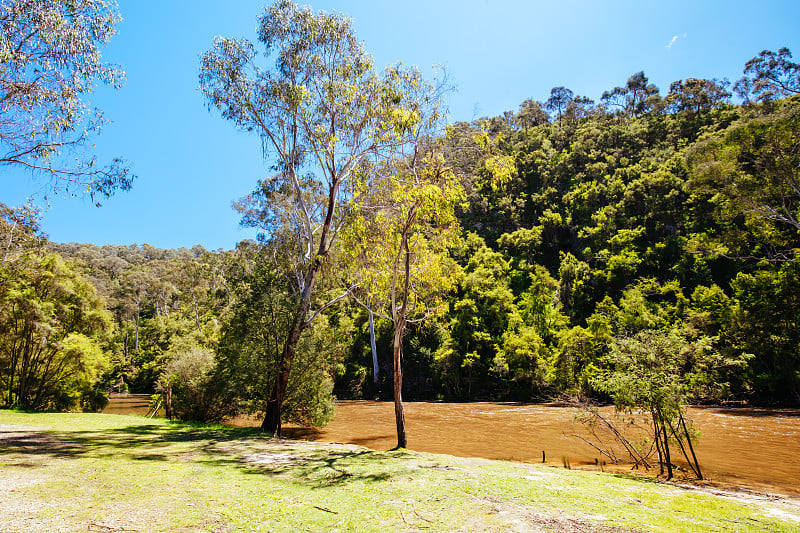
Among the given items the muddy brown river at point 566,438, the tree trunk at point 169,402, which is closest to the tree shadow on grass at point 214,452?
the muddy brown river at point 566,438

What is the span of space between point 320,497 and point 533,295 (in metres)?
39.7

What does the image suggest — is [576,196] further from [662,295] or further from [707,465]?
[707,465]

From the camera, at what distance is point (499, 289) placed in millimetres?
38281

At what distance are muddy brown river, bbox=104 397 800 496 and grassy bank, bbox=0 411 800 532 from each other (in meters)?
3.06

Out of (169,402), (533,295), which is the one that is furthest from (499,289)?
(169,402)

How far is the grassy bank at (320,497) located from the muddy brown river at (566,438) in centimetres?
306

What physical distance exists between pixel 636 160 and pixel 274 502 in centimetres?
6120

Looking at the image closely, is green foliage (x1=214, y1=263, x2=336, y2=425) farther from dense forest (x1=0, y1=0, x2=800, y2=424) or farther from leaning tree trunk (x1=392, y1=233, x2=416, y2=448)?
leaning tree trunk (x1=392, y1=233, x2=416, y2=448)

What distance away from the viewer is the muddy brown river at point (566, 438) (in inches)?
368

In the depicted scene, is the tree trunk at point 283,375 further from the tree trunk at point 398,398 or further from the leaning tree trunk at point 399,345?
the tree trunk at point 398,398

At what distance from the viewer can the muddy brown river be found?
9352mm

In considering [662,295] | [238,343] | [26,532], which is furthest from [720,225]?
[26,532]

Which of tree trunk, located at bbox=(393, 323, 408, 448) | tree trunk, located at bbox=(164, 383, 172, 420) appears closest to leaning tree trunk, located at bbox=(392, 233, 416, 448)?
tree trunk, located at bbox=(393, 323, 408, 448)

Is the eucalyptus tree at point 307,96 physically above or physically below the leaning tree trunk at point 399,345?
above
